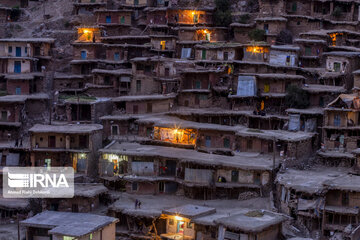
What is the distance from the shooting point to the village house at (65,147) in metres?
56.7

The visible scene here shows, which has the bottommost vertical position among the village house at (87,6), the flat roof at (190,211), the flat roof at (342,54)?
the flat roof at (190,211)

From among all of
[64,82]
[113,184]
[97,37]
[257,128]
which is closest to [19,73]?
[64,82]

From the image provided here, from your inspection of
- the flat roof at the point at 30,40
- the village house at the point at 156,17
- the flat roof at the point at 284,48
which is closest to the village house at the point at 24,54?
the flat roof at the point at 30,40

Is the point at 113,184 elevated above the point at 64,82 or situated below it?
below

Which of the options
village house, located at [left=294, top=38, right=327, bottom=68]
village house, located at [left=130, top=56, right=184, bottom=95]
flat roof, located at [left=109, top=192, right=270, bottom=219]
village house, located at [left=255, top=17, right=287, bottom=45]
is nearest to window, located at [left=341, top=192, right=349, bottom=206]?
flat roof, located at [left=109, top=192, right=270, bottom=219]

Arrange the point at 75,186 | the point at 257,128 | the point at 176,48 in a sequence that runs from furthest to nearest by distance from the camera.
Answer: the point at 176,48 → the point at 257,128 → the point at 75,186

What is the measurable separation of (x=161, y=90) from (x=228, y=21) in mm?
11805

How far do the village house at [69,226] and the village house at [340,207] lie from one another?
567 inches

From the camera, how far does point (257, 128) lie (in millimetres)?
60688

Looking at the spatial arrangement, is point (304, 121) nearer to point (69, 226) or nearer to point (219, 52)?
point (219, 52)

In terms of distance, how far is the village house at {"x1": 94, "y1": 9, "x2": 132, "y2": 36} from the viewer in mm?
73000

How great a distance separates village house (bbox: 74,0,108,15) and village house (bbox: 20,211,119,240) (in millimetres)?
30930

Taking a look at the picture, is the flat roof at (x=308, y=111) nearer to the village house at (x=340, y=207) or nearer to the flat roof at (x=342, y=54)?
the flat roof at (x=342, y=54)

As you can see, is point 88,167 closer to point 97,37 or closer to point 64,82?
point 64,82
